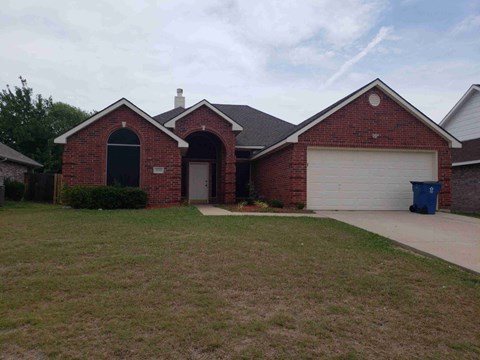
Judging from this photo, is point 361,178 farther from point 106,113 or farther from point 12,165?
point 12,165

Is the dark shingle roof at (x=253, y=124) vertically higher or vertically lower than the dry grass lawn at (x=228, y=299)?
higher

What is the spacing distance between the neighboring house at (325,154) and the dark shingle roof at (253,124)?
159 inches

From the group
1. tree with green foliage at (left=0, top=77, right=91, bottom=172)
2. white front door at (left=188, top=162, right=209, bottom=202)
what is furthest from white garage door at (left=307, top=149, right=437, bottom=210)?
tree with green foliage at (left=0, top=77, right=91, bottom=172)

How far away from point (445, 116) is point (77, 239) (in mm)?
21369

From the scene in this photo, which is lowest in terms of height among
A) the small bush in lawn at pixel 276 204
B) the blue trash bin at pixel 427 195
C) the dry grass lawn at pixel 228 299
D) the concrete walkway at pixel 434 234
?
the dry grass lawn at pixel 228 299

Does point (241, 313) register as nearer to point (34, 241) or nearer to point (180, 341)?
point (180, 341)

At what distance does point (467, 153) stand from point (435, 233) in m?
12.0

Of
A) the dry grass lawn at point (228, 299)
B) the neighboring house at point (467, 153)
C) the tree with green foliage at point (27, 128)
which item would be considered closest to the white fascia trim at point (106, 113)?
the dry grass lawn at point (228, 299)

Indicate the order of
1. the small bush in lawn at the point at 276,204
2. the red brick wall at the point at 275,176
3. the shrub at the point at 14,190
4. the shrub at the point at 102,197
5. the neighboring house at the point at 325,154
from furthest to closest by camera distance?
the shrub at the point at 14,190 → the small bush in lawn at the point at 276,204 → the red brick wall at the point at 275,176 → the neighboring house at the point at 325,154 → the shrub at the point at 102,197

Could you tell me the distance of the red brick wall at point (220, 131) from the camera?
1748cm

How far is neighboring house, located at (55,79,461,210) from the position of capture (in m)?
13.9

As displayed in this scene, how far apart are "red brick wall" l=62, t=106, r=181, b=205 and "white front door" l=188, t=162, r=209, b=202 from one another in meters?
4.03

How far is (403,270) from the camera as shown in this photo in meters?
5.60

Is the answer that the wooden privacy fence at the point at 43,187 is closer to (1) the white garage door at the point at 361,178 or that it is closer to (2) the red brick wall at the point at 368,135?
(2) the red brick wall at the point at 368,135
